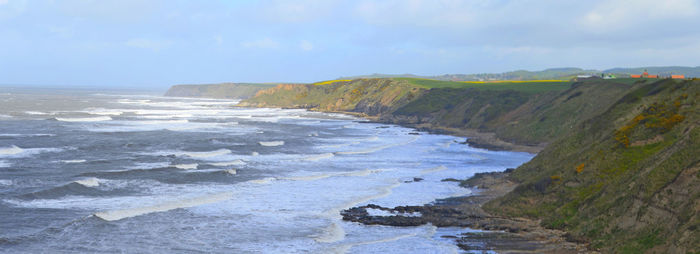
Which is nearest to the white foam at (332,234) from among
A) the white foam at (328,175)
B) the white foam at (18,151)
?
the white foam at (328,175)

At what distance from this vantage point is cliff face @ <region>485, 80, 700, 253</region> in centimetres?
2264

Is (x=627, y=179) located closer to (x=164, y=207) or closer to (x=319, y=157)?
(x=164, y=207)

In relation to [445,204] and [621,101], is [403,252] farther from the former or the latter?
[621,101]

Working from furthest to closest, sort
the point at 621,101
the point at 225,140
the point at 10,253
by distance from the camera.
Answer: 1. the point at 225,140
2. the point at 621,101
3. the point at 10,253

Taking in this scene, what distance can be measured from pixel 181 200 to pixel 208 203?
186 centimetres

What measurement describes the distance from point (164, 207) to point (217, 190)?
6.46m

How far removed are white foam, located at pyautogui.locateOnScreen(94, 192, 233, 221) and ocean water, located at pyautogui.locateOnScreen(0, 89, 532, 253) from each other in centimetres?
10

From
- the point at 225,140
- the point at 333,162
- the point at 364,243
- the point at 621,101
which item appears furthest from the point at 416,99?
the point at 364,243

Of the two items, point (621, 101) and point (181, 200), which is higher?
point (621, 101)

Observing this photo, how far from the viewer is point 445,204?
36.0 meters

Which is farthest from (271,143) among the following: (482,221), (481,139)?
(482,221)

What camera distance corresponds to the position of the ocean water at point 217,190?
28.0 metres

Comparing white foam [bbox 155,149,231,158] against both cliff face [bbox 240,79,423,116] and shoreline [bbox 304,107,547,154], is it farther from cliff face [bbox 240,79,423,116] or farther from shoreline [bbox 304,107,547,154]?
cliff face [bbox 240,79,423,116]

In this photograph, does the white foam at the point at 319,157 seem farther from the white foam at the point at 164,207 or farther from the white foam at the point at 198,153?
the white foam at the point at 164,207
